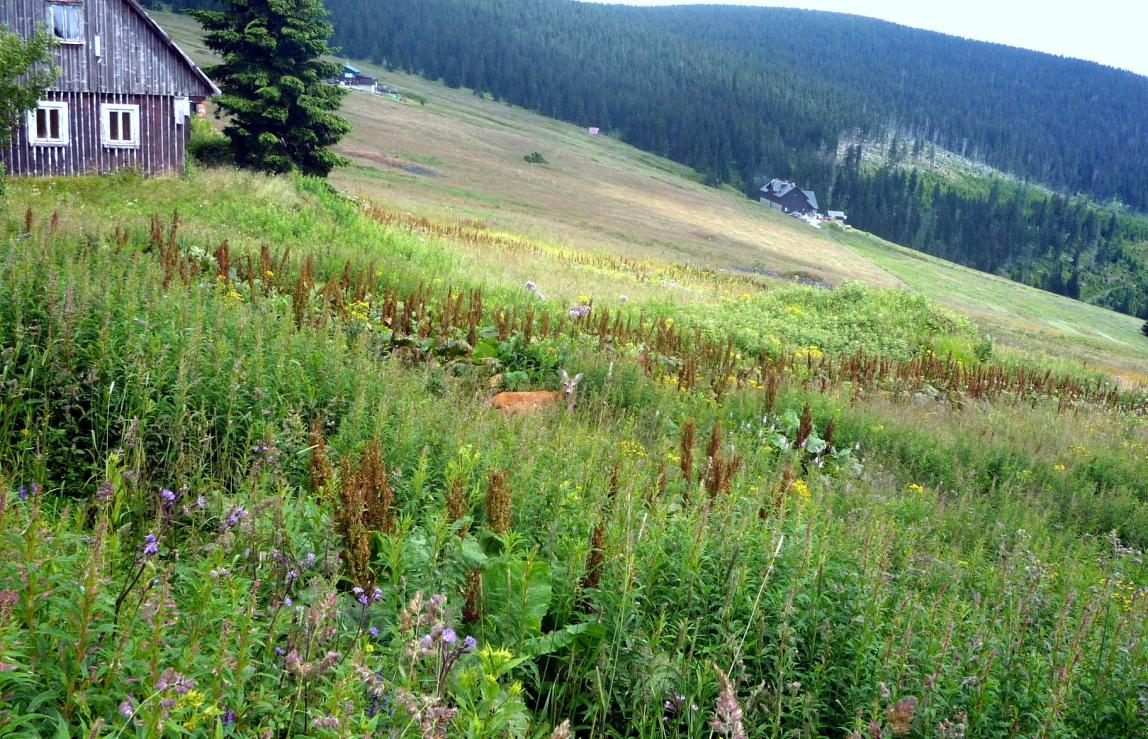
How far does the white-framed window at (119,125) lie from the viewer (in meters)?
25.2

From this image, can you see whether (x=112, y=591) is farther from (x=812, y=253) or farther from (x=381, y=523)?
(x=812, y=253)

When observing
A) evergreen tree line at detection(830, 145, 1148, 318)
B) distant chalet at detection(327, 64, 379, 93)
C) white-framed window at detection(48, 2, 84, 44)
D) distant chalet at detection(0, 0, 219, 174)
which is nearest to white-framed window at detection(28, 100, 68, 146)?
distant chalet at detection(0, 0, 219, 174)

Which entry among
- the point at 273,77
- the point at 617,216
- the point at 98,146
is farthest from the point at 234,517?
the point at 617,216

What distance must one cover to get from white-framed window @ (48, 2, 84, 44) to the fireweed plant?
780 inches

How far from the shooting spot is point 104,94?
25.2 m

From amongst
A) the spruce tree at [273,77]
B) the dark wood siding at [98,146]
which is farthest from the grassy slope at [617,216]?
the dark wood siding at [98,146]

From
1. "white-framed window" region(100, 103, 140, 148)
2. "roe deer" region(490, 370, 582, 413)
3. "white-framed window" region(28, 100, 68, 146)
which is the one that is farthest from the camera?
"white-framed window" region(100, 103, 140, 148)

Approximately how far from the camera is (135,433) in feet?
13.9

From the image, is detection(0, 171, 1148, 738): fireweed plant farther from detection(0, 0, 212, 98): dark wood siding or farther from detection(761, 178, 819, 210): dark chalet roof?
detection(761, 178, 819, 210): dark chalet roof

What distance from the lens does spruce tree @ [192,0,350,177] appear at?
84.2ft

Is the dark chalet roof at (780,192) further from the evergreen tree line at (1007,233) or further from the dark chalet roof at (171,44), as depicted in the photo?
the dark chalet roof at (171,44)

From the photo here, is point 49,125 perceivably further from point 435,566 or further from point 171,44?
point 435,566

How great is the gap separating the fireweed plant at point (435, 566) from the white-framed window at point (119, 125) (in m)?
19.3

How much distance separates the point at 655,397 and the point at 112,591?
749 cm
